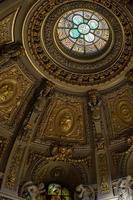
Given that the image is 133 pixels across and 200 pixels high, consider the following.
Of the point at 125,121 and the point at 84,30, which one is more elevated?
the point at 84,30

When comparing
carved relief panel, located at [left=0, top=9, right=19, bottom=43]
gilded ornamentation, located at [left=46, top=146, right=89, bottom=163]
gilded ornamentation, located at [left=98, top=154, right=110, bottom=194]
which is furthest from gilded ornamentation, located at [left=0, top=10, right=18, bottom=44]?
gilded ornamentation, located at [left=98, top=154, right=110, bottom=194]

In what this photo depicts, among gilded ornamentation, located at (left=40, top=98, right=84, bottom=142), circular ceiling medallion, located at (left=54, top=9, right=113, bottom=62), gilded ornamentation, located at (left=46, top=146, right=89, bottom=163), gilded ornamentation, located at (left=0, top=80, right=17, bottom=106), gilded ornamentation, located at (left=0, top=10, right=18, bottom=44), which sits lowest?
gilded ornamentation, located at (left=46, top=146, right=89, bottom=163)

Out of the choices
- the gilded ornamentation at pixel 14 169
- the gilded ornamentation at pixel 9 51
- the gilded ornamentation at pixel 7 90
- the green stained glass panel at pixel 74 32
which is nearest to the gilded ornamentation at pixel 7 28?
the gilded ornamentation at pixel 9 51

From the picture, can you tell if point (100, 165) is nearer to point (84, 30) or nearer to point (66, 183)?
point (66, 183)

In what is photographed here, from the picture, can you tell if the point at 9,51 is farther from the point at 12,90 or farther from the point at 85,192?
the point at 85,192

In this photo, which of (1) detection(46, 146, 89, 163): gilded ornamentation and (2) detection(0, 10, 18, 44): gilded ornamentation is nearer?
(2) detection(0, 10, 18, 44): gilded ornamentation

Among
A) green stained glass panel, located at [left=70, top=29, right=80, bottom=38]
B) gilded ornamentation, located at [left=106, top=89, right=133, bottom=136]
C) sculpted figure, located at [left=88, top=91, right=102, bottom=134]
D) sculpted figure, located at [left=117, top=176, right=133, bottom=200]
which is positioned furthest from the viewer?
green stained glass panel, located at [left=70, top=29, right=80, bottom=38]

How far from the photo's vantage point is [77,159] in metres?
18.6

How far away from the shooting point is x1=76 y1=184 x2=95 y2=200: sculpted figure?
689 inches

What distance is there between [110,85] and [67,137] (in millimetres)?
2863

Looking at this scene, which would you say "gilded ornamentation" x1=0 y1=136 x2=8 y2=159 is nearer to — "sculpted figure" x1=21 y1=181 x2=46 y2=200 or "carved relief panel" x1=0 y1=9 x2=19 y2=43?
"sculpted figure" x1=21 y1=181 x2=46 y2=200

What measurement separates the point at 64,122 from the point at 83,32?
4.01 m

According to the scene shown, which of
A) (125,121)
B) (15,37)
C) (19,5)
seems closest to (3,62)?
(15,37)

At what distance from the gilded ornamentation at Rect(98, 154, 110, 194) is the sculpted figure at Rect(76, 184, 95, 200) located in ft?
1.38
